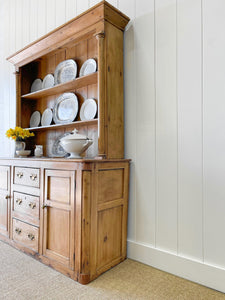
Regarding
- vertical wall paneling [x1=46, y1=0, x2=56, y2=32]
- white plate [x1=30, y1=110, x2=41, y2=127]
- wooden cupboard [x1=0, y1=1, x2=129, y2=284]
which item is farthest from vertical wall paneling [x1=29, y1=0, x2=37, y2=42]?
white plate [x1=30, y1=110, x2=41, y2=127]

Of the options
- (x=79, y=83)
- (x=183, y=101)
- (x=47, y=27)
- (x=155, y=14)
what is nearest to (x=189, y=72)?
(x=183, y=101)

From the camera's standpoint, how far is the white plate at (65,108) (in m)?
2.36

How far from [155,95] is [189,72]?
309 millimetres

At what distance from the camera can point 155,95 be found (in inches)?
73.4

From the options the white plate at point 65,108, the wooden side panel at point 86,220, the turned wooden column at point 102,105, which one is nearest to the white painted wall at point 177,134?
the turned wooden column at point 102,105

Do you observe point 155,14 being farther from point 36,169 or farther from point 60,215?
point 60,215

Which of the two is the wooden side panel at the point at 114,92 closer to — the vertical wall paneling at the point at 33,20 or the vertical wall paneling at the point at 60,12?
the vertical wall paneling at the point at 60,12

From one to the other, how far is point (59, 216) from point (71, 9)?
87.4 inches

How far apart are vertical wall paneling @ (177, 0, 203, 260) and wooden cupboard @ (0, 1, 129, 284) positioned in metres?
0.49

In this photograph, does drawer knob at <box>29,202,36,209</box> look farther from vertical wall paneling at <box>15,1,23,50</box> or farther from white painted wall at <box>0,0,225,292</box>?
vertical wall paneling at <box>15,1,23,50</box>

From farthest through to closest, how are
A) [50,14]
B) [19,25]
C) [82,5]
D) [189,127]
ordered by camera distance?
[19,25], [50,14], [82,5], [189,127]

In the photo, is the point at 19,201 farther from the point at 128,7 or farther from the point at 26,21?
the point at 26,21

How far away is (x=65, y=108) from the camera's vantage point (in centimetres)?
247

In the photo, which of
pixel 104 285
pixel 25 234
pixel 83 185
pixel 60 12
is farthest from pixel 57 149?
pixel 60 12
